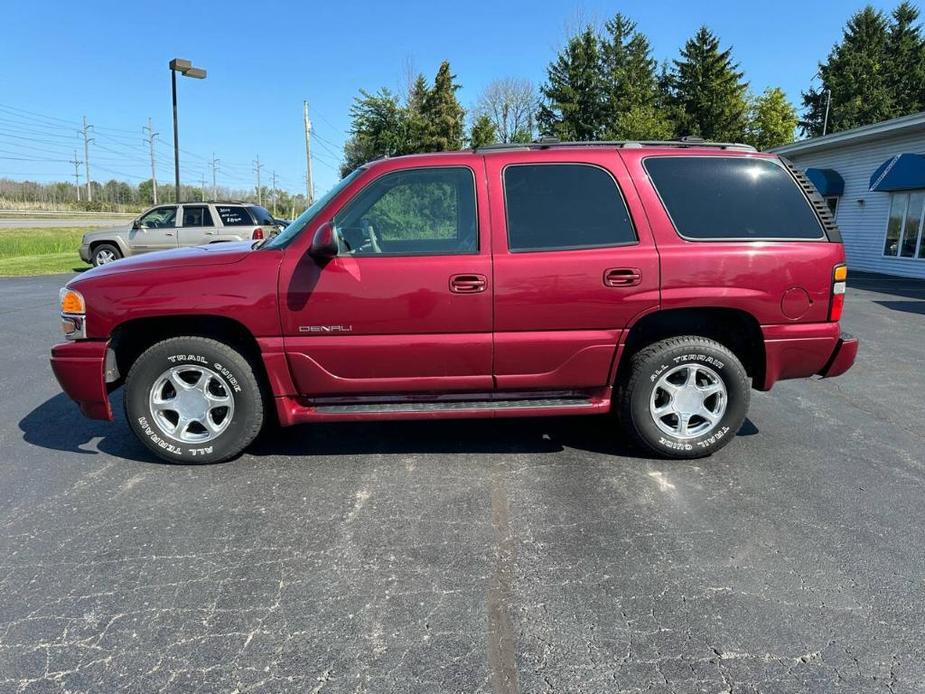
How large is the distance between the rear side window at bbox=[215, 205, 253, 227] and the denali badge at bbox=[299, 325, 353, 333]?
519 inches

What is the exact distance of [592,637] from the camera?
229 cm

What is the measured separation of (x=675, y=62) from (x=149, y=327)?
5045cm

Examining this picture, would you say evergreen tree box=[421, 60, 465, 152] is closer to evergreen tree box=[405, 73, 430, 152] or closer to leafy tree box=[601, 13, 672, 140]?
evergreen tree box=[405, 73, 430, 152]

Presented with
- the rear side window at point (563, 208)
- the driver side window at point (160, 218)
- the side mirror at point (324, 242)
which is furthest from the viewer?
the driver side window at point (160, 218)

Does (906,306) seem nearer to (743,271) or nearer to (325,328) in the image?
(743,271)

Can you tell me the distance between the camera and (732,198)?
3852 mm

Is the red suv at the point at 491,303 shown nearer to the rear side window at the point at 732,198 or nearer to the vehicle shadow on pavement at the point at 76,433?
the rear side window at the point at 732,198

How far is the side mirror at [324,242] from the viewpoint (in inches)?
135

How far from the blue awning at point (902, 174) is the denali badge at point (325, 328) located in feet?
57.6

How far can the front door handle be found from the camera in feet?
11.8

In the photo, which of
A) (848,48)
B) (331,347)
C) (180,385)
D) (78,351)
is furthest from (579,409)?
(848,48)

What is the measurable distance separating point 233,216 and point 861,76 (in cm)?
4834

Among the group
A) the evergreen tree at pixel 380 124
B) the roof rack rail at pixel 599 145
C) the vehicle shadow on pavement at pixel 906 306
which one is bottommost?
the vehicle shadow on pavement at pixel 906 306

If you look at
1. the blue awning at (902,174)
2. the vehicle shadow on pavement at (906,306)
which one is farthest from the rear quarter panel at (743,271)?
the blue awning at (902,174)
